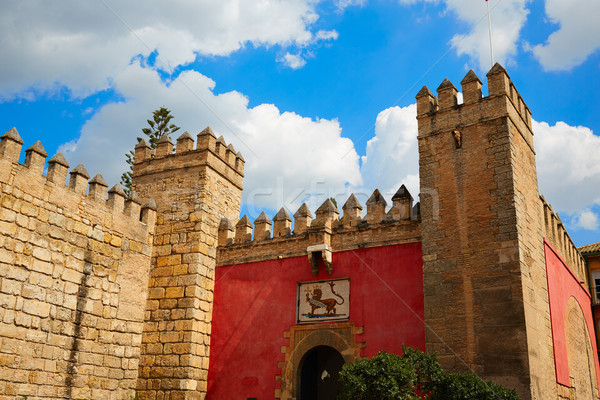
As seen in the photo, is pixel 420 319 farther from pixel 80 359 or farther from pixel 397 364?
pixel 80 359

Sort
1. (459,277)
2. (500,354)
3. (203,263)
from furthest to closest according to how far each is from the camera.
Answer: (203,263)
(459,277)
(500,354)

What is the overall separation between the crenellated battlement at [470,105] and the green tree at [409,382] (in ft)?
13.7

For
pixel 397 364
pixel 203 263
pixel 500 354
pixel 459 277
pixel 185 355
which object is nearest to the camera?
pixel 397 364

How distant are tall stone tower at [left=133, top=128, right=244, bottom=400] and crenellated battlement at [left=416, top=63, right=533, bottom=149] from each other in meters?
4.68

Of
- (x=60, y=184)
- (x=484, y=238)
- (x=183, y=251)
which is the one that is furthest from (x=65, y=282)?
(x=484, y=238)

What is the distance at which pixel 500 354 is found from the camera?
27.8 ft

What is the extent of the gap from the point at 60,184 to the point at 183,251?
9.42ft

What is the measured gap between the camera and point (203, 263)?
11.6 m

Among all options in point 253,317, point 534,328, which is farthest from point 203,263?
point 534,328

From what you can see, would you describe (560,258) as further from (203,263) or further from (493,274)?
(203,263)

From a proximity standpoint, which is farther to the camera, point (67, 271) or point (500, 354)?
point (67, 271)

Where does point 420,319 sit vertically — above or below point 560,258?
below

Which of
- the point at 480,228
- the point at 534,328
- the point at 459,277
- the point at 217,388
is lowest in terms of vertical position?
the point at 217,388

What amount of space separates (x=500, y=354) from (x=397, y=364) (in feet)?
5.85
